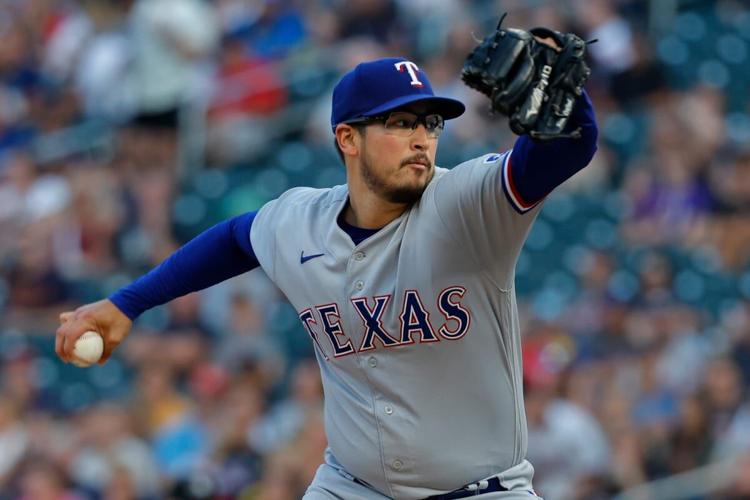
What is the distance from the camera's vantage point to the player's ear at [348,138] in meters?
3.73

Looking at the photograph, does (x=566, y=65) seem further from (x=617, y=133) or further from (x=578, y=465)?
(x=617, y=133)

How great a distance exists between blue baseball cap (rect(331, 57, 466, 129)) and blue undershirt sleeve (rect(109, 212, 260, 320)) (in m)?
0.56

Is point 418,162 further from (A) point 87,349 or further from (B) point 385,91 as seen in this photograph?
(A) point 87,349

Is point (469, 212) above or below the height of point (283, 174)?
below

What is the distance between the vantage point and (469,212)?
134 inches

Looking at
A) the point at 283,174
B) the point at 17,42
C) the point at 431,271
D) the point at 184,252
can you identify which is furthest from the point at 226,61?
the point at 431,271

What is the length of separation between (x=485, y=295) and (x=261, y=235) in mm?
751

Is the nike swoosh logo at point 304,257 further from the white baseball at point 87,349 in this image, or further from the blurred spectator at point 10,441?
the blurred spectator at point 10,441

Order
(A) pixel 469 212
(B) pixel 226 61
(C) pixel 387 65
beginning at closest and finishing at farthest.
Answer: (A) pixel 469 212
(C) pixel 387 65
(B) pixel 226 61

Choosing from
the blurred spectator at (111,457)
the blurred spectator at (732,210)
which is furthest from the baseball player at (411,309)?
the blurred spectator at (732,210)

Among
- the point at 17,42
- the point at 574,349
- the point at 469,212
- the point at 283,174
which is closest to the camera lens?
the point at 469,212

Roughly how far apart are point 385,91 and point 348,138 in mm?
193

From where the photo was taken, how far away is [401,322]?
3.56 m

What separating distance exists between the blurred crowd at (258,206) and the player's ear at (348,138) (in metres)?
2.89
